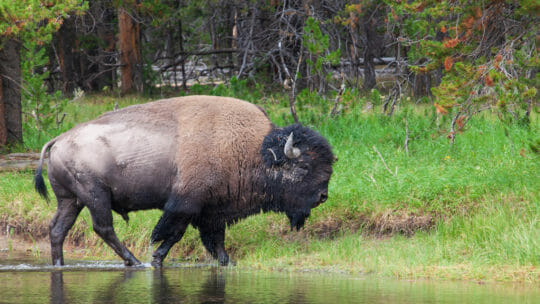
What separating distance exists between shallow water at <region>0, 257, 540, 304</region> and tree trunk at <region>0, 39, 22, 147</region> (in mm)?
5235

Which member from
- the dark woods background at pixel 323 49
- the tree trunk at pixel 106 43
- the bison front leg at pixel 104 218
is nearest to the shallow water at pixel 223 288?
the bison front leg at pixel 104 218

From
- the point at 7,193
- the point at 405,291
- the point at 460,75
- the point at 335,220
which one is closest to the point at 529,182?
the point at 460,75

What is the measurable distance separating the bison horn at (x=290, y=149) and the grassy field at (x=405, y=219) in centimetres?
115

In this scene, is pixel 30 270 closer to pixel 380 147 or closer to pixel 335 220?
pixel 335 220

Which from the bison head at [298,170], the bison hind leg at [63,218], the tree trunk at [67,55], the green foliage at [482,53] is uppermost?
the green foliage at [482,53]

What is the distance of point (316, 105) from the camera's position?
13773 millimetres

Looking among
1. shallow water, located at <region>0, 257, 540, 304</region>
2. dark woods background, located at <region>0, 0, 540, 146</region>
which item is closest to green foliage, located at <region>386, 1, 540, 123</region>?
dark woods background, located at <region>0, 0, 540, 146</region>

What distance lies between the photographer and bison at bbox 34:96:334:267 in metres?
8.77

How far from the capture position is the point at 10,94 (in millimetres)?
13234

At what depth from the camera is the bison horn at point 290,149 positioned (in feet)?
28.5

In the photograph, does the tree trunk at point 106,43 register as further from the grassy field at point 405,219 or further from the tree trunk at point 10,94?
the grassy field at point 405,219

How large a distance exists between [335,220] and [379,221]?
60cm

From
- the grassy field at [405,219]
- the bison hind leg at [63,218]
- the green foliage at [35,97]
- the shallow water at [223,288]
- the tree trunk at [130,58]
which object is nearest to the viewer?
the shallow water at [223,288]

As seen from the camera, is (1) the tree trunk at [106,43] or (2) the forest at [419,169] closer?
(2) the forest at [419,169]
